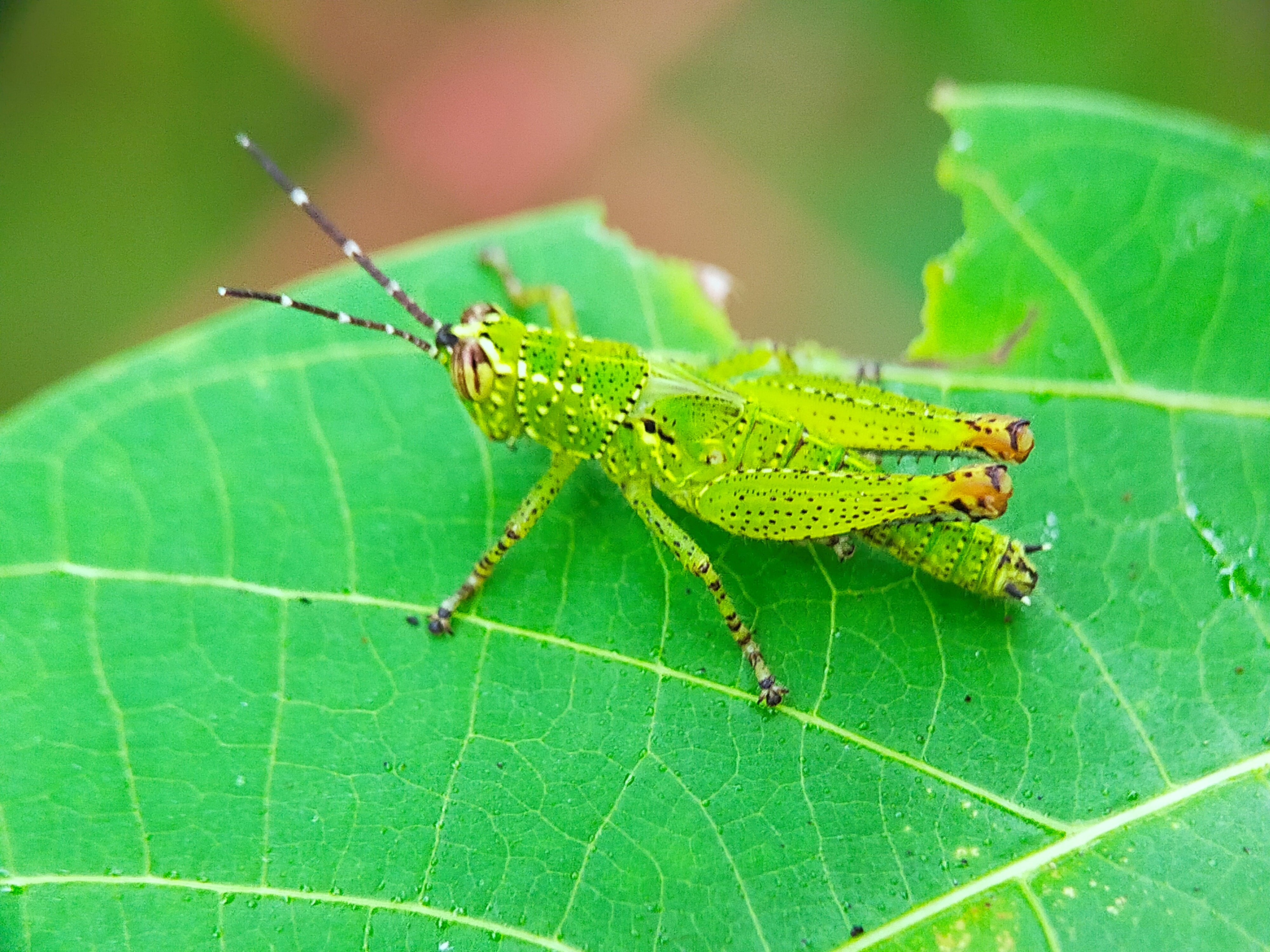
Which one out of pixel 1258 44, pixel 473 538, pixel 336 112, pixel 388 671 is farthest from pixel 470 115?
pixel 1258 44

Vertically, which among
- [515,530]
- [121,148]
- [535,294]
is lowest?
[515,530]

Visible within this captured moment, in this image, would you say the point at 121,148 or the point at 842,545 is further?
the point at 121,148

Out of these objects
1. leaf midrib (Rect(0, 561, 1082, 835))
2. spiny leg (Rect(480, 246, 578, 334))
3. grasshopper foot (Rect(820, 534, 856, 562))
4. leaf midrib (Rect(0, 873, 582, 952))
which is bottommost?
leaf midrib (Rect(0, 873, 582, 952))

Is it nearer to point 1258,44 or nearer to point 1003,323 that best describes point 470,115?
point 1003,323

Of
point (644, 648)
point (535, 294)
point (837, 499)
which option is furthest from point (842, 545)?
point (535, 294)

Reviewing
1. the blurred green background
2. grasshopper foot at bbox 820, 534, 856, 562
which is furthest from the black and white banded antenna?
the blurred green background

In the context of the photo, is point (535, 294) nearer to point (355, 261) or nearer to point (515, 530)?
point (355, 261)

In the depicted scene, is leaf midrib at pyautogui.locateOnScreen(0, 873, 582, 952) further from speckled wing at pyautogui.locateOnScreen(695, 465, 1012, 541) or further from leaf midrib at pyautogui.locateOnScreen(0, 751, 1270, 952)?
speckled wing at pyautogui.locateOnScreen(695, 465, 1012, 541)
